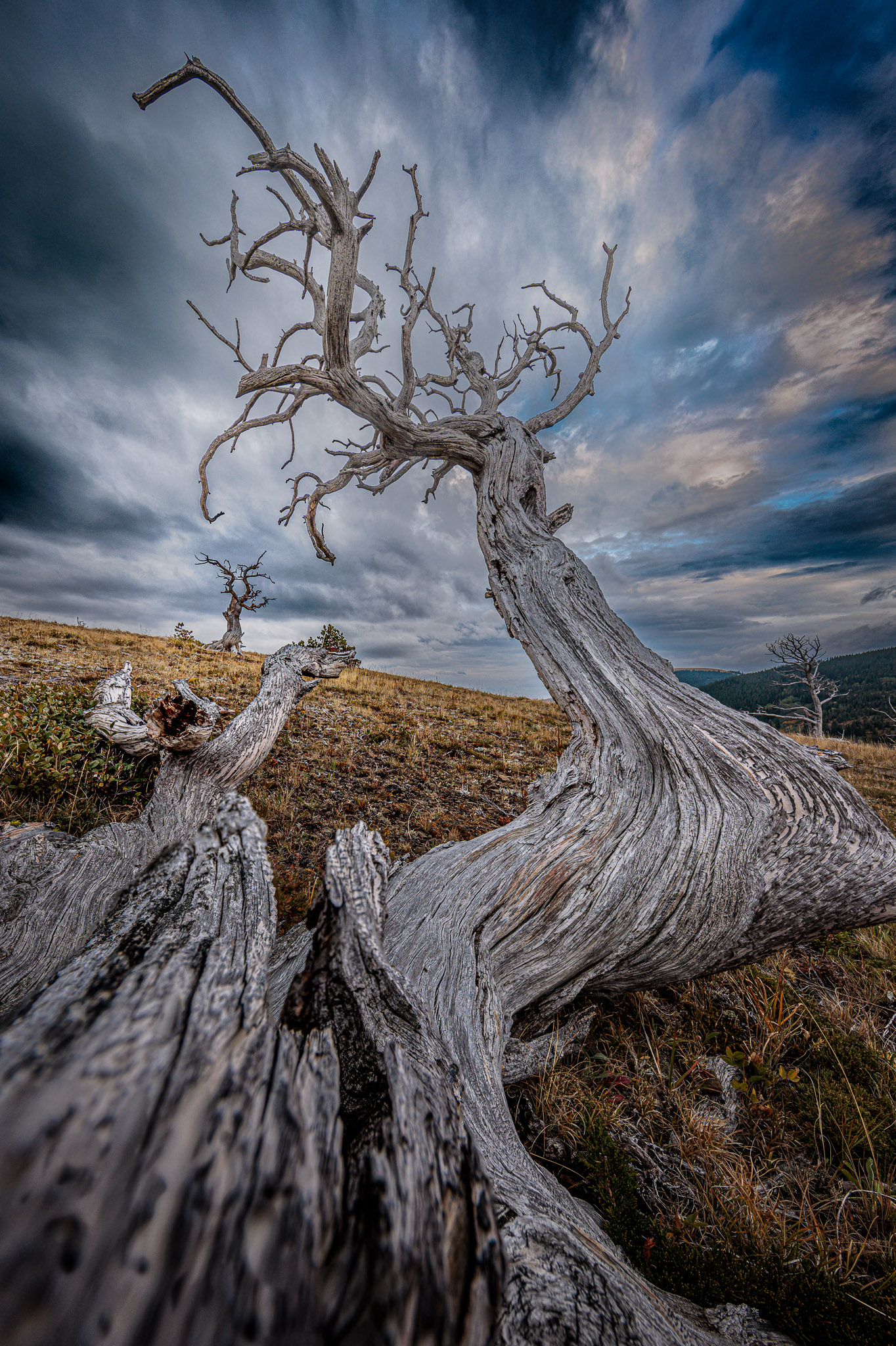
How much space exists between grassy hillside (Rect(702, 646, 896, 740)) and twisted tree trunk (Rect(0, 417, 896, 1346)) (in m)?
26.4

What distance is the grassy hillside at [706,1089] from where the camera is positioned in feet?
5.93

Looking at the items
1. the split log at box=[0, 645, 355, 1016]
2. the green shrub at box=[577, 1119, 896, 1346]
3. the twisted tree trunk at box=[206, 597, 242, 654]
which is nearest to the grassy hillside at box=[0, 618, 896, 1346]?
the green shrub at box=[577, 1119, 896, 1346]

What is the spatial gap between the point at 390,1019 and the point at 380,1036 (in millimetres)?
212

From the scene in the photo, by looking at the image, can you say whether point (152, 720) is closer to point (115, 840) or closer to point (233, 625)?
point (115, 840)

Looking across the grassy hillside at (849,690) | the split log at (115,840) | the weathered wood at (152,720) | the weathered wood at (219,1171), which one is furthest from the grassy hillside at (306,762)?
the grassy hillside at (849,690)

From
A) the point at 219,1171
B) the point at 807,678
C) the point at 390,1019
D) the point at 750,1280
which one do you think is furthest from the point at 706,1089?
the point at 807,678

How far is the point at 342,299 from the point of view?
4.36 metres

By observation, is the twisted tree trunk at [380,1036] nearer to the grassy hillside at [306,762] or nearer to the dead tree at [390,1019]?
the dead tree at [390,1019]

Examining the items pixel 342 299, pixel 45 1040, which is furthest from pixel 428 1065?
pixel 342 299

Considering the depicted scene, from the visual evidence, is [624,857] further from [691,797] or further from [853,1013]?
[853,1013]

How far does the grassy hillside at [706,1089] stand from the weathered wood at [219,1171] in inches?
58.9

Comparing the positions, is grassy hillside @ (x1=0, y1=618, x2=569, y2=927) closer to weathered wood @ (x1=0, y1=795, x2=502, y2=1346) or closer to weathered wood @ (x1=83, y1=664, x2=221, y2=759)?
weathered wood @ (x1=83, y1=664, x2=221, y2=759)

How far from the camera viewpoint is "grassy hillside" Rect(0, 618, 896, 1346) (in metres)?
1.81

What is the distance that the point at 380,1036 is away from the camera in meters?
1.58
